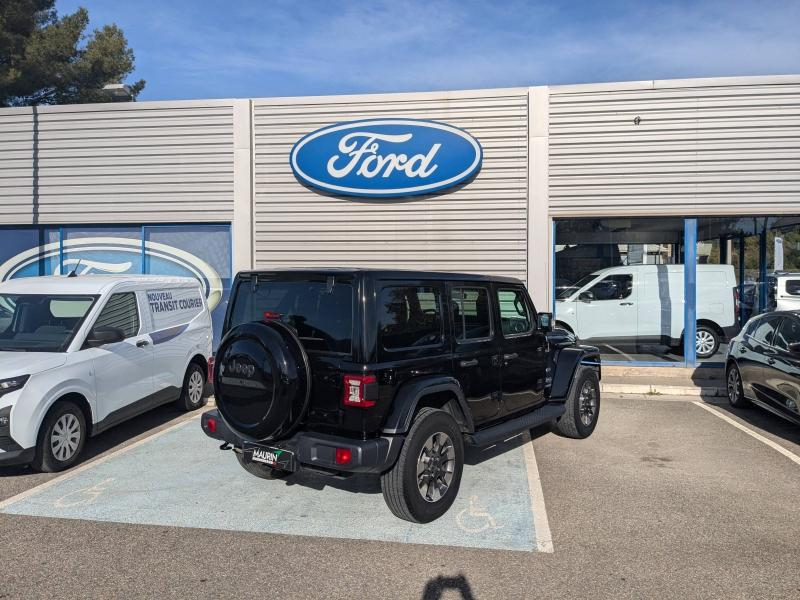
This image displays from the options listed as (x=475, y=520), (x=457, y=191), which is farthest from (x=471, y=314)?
(x=457, y=191)

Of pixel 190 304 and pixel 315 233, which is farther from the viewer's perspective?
pixel 315 233

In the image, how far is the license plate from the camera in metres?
4.25

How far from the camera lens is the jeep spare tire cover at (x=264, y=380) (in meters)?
4.12

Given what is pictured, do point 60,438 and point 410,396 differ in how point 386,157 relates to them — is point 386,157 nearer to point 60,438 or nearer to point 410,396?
point 60,438

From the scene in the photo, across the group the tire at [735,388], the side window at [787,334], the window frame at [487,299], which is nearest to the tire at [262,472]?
the window frame at [487,299]

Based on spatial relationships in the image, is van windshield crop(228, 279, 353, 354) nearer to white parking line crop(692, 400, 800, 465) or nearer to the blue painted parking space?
the blue painted parking space

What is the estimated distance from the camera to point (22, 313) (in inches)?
251

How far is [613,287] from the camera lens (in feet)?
38.1

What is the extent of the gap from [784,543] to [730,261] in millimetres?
8516

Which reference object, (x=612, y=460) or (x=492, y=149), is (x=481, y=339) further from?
(x=492, y=149)

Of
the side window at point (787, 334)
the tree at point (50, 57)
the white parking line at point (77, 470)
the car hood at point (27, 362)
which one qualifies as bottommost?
the white parking line at point (77, 470)

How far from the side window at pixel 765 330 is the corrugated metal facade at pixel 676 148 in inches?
123

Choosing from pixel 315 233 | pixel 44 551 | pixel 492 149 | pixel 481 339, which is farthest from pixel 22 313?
pixel 492 149

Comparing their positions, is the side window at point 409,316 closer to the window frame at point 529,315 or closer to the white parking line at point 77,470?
the window frame at point 529,315
